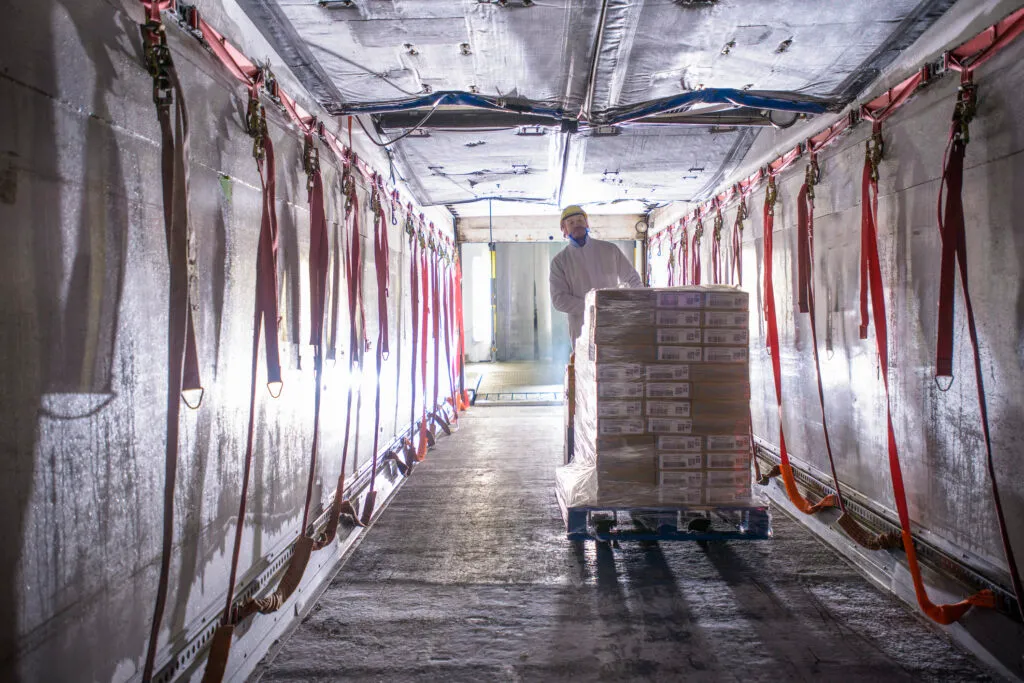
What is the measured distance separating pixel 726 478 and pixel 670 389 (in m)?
0.57

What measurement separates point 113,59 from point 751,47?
2.68 metres

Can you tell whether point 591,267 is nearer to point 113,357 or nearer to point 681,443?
point 681,443

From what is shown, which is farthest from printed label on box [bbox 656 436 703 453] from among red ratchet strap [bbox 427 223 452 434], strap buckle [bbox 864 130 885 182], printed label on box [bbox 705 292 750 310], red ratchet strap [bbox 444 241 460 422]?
red ratchet strap [bbox 444 241 460 422]

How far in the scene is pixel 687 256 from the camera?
7098 millimetres

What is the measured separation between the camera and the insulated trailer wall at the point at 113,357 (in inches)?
51.3

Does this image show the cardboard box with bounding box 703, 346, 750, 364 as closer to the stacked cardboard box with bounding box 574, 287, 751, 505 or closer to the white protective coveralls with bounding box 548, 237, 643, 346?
the stacked cardboard box with bounding box 574, 287, 751, 505

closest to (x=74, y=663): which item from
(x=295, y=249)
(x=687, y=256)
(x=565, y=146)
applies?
(x=295, y=249)

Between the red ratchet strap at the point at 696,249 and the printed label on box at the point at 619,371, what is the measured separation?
4059 mm

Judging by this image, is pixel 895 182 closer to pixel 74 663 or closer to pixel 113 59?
pixel 113 59

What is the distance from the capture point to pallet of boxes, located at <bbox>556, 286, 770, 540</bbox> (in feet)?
9.59

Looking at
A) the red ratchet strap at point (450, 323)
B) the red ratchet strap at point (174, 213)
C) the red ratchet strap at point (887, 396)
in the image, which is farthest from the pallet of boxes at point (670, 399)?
the red ratchet strap at point (450, 323)

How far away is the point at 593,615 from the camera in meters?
2.64

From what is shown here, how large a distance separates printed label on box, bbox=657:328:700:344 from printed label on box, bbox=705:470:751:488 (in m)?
0.71

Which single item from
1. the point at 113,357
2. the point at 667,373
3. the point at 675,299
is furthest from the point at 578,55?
the point at 113,357
